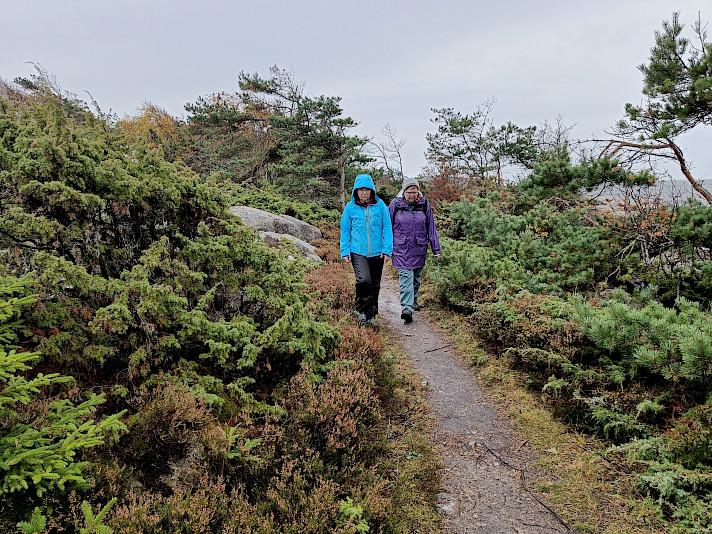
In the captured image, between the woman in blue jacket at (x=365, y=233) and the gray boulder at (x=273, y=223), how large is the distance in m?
5.91

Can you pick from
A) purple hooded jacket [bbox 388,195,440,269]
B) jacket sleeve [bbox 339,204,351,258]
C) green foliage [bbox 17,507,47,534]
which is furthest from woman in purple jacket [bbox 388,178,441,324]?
green foliage [bbox 17,507,47,534]

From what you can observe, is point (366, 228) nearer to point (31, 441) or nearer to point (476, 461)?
point (476, 461)

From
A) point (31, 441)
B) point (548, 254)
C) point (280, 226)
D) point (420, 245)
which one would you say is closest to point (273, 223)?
point (280, 226)

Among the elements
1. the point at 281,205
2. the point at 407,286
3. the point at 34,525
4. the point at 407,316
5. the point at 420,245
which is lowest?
the point at 407,316

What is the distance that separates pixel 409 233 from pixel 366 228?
101 cm

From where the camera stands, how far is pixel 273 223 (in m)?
13.1

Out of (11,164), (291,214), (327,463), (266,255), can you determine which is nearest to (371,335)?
(266,255)

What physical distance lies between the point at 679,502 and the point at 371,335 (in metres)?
3.45

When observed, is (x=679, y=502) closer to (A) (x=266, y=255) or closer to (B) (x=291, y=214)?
(A) (x=266, y=255)

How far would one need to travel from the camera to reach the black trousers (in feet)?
20.9

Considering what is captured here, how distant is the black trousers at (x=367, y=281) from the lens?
20.9ft

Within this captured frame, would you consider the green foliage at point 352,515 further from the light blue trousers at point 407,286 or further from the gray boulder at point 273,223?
the gray boulder at point 273,223

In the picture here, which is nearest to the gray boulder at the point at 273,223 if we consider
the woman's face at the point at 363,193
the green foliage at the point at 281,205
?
the green foliage at the point at 281,205

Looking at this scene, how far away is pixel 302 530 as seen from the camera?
91.6 inches
